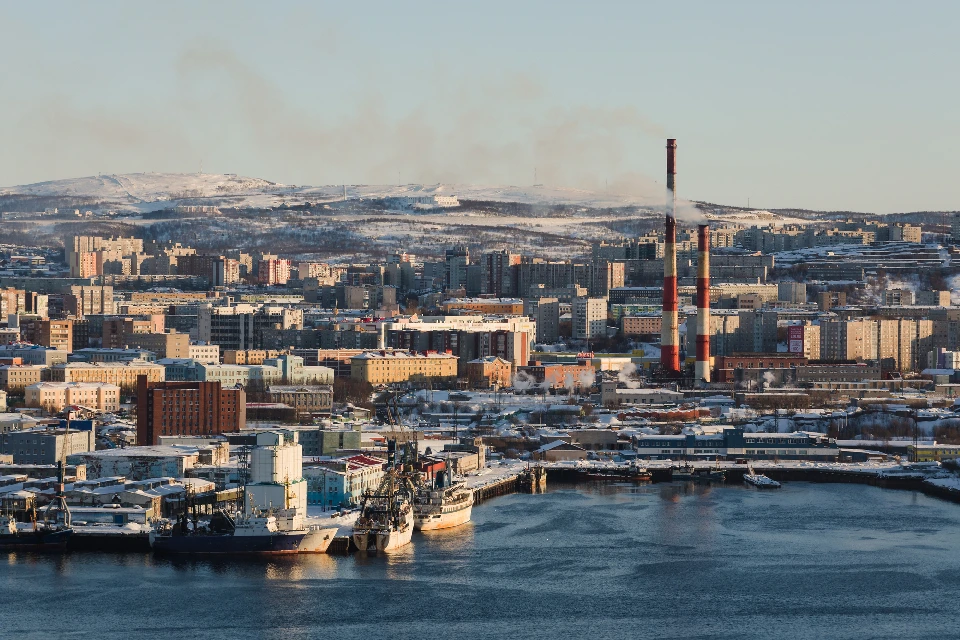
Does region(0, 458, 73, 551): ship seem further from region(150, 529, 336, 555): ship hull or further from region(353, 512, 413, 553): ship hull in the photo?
region(353, 512, 413, 553): ship hull

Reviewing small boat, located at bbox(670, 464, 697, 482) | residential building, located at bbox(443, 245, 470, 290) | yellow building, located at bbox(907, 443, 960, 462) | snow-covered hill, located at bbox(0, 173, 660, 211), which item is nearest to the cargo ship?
small boat, located at bbox(670, 464, 697, 482)

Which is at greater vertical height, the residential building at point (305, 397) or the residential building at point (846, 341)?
the residential building at point (846, 341)

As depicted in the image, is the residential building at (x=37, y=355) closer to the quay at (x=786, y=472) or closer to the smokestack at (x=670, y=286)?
the smokestack at (x=670, y=286)

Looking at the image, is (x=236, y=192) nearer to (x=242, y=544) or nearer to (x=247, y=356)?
(x=247, y=356)

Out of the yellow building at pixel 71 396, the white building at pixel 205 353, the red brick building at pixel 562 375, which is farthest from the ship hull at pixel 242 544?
the white building at pixel 205 353

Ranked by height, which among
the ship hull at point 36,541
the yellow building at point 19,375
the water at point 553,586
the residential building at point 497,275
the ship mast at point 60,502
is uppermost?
the residential building at point 497,275

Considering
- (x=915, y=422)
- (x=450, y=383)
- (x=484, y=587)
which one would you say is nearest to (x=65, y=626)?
(x=484, y=587)

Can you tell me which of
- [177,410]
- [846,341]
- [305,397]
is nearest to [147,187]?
[846,341]
